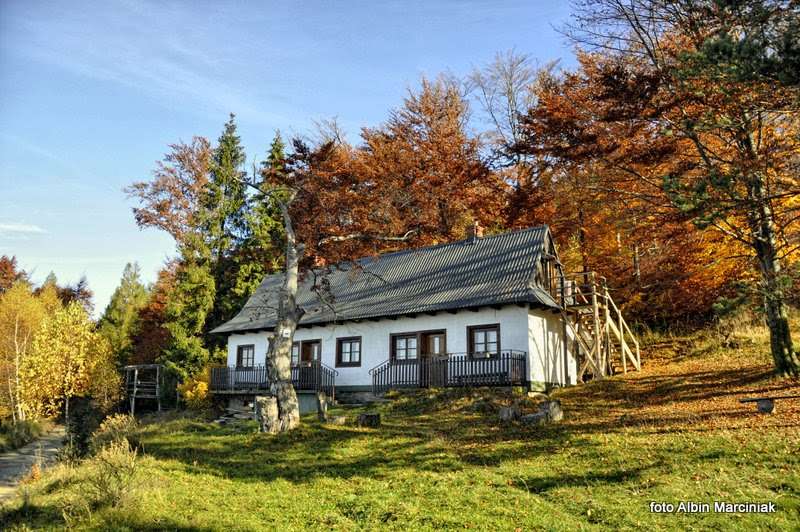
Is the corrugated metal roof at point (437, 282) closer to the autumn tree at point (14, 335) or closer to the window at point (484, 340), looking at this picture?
the window at point (484, 340)

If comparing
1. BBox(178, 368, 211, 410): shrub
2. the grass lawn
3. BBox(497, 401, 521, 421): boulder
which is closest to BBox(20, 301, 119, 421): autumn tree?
BBox(178, 368, 211, 410): shrub

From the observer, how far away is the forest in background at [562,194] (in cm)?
1063

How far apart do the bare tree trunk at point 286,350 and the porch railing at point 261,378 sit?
6.95 metres

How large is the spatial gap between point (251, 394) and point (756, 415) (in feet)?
65.4

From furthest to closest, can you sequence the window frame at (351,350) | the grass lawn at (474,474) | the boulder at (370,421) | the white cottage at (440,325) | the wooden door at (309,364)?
the wooden door at (309,364) < the window frame at (351,350) < the white cottage at (440,325) < the boulder at (370,421) < the grass lawn at (474,474)

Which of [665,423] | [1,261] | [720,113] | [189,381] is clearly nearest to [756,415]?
[665,423]

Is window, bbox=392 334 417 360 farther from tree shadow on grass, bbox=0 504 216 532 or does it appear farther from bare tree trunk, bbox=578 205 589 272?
tree shadow on grass, bbox=0 504 216 532

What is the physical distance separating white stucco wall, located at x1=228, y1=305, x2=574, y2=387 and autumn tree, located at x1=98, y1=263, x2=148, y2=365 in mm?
21091

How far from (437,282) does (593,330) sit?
6353 mm

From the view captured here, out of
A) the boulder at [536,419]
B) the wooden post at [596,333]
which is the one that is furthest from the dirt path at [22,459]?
the wooden post at [596,333]

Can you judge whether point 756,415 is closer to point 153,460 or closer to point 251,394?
point 153,460

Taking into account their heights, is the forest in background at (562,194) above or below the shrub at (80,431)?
above

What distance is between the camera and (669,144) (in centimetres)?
1534

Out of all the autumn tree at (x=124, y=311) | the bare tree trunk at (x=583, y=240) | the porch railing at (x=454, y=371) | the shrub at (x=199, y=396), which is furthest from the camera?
the autumn tree at (x=124, y=311)
